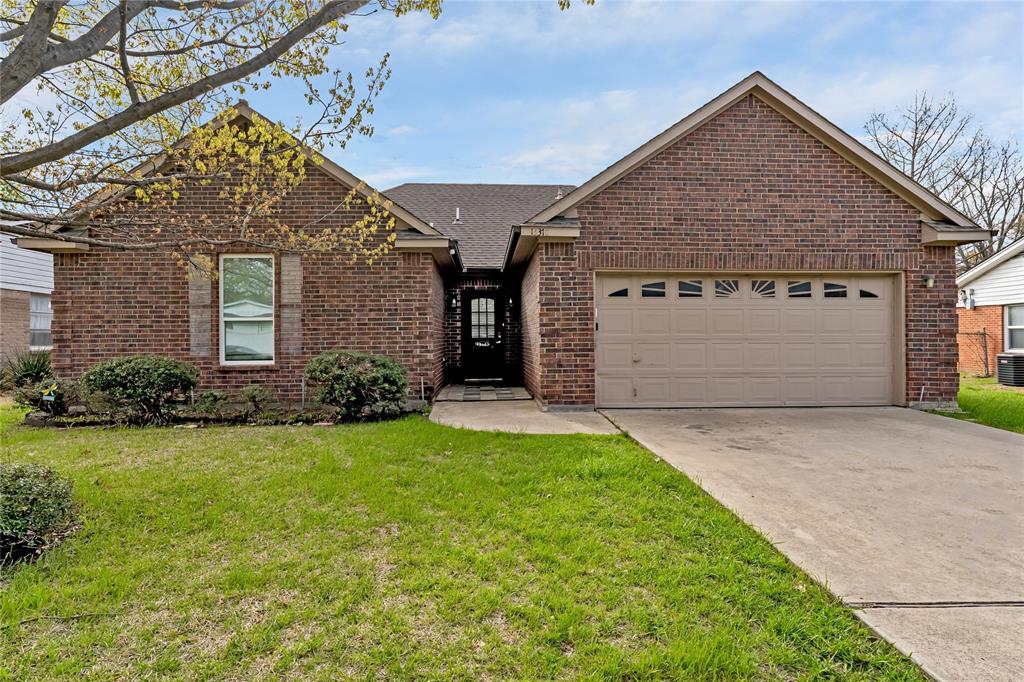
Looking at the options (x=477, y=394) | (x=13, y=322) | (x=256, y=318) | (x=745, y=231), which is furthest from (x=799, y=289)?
(x=13, y=322)

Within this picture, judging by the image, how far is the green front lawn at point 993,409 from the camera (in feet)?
25.1

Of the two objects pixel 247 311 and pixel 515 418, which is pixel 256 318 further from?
pixel 515 418

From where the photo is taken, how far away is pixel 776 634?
7.96ft

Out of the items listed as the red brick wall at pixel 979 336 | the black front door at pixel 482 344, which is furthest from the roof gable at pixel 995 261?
the black front door at pixel 482 344

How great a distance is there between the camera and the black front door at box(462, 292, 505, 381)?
13844mm

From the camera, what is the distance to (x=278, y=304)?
886cm

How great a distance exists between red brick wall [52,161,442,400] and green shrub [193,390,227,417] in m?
0.78

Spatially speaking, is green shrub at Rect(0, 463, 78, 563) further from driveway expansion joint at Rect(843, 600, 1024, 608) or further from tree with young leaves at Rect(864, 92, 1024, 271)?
tree with young leaves at Rect(864, 92, 1024, 271)

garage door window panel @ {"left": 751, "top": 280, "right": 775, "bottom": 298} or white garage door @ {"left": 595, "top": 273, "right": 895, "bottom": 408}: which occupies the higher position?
garage door window panel @ {"left": 751, "top": 280, "right": 775, "bottom": 298}

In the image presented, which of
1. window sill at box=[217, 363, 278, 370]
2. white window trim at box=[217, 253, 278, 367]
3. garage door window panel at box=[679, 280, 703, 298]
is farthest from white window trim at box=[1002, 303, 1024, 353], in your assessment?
window sill at box=[217, 363, 278, 370]

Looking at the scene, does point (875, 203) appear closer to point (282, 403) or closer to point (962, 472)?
point (962, 472)

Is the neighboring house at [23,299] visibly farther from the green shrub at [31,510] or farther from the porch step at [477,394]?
the green shrub at [31,510]

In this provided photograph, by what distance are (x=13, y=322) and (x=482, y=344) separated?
12952 mm

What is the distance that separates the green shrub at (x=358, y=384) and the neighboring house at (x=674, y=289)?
1089 millimetres
